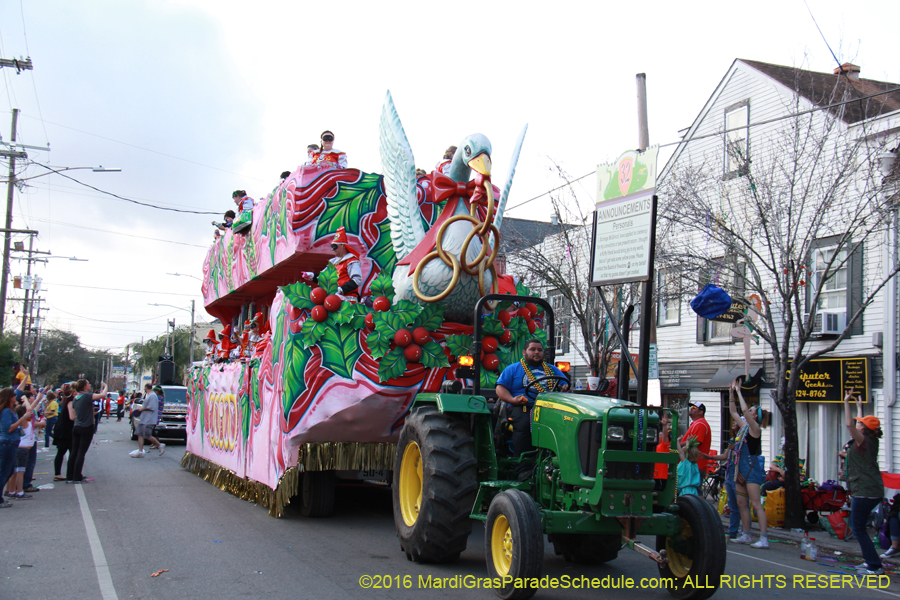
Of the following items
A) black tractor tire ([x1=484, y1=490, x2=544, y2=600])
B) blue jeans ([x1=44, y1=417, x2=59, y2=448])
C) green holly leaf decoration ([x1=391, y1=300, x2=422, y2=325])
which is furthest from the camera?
blue jeans ([x1=44, y1=417, x2=59, y2=448])

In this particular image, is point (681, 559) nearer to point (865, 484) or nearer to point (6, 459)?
point (865, 484)

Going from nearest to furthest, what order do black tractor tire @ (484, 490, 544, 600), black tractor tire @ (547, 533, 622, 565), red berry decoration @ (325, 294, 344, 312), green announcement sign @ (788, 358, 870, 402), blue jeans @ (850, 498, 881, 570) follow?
black tractor tire @ (484, 490, 544, 600) → black tractor tire @ (547, 533, 622, 565) → blue jeans @ (850, 498, 881, 570) → red berry decoration @ (325, 294, 344, 312) → green announcement sign @ (788, 358, 870, 402)

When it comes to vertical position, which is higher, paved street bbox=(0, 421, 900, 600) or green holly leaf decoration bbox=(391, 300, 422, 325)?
green holly leaf decoration bbox=(391, 300, 422, 325)

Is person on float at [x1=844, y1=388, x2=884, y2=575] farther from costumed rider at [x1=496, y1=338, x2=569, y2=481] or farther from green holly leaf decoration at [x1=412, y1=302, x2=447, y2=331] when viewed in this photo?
green holly leaf decoration at [x1=412, y1=302, x2=447, y2=331]

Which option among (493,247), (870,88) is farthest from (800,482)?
(870,88)

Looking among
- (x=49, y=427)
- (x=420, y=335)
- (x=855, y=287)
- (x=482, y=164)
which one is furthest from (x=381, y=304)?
(x=49, y=427)

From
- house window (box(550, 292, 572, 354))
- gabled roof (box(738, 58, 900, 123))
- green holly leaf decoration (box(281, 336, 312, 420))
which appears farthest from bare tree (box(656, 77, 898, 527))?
green holly leaf decoration (box(281, 336, 312, 420))

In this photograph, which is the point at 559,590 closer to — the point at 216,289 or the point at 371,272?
the point at 371,272

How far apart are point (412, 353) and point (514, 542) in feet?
11.2

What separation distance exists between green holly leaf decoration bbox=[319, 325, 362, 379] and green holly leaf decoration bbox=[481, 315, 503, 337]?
1448 millimetres

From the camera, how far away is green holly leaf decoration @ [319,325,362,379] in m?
8.41

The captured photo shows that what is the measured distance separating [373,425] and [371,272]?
6.23 ft

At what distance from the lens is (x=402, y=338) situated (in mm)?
8328

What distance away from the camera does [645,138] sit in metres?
13.7
